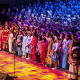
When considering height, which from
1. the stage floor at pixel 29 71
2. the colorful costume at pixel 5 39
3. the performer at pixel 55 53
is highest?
the colorful costume at pixel 5 39

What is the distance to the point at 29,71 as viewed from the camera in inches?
330

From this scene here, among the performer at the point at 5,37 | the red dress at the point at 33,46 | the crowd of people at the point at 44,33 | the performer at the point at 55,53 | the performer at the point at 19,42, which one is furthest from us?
the performer at the point at 5,37

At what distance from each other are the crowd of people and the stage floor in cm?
44

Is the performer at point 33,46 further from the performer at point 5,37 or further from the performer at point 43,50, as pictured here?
the performer at point 5,37

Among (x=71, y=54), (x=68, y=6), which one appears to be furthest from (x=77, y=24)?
(x=71, y=54)

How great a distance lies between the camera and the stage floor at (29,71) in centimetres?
756

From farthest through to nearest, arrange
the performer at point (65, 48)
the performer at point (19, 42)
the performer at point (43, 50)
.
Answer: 1. the performer at point (19, 42)
2. the performer at point (43, 50)
3. the performer at point (65, 48)

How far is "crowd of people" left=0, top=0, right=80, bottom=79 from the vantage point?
8577mm

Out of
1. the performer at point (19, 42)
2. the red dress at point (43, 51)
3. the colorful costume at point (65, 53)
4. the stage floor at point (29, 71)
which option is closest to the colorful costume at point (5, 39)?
the performer at point (19, 42)

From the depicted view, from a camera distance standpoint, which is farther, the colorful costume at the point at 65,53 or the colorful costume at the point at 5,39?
the colorful costume at the point at 5,39

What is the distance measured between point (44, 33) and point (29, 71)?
8.19ft

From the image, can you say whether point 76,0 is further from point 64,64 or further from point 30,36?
point 64,64

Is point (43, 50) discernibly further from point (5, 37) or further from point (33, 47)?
point (5, 37)

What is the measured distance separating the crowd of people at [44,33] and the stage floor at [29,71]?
17.5 inches
